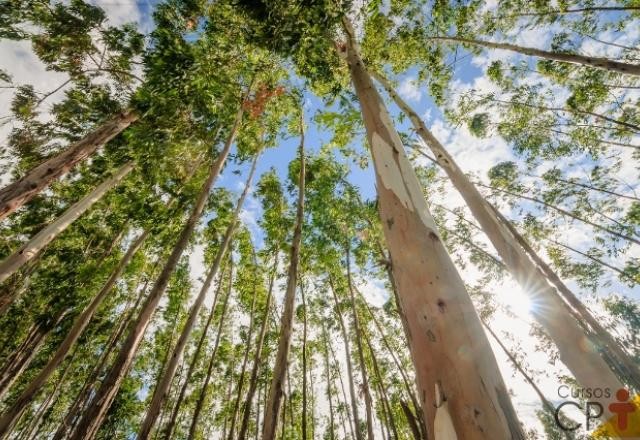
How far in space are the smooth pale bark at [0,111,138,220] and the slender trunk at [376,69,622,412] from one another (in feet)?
22.2

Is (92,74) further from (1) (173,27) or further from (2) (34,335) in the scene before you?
(2) (34,335)

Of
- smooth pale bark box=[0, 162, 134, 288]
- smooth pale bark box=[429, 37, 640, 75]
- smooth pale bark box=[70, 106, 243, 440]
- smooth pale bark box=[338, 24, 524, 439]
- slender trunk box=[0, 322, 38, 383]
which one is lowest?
smooth pale bark box=[338, 24, 524, 439]

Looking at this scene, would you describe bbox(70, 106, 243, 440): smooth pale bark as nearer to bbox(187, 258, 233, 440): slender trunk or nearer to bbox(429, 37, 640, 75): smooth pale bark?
bbox(187, 258, 233, 440): slender trunk

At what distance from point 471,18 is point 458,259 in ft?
28.0

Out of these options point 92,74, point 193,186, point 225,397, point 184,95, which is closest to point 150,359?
point 225,397

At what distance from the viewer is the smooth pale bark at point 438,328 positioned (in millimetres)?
866

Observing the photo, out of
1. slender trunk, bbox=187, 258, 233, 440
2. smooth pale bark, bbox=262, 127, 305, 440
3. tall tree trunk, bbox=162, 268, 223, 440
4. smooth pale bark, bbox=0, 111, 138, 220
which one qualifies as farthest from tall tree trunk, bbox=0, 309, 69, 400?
smooth pale bark, bbox=262, 127, 305, 440

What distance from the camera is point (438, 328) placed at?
1062 millimetres

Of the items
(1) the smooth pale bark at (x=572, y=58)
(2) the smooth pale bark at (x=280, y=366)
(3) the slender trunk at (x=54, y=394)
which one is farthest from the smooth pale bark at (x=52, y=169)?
(3) the slender trunk at (x=54, y=394)

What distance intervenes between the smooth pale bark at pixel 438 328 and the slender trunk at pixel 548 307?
2532 millimetres

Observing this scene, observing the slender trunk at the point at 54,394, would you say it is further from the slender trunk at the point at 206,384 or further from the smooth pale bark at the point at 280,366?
the smooth pale bark at the point at 280,366

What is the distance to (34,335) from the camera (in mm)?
11727

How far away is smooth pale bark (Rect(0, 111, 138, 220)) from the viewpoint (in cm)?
469

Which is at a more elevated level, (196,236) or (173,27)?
(173,27)
